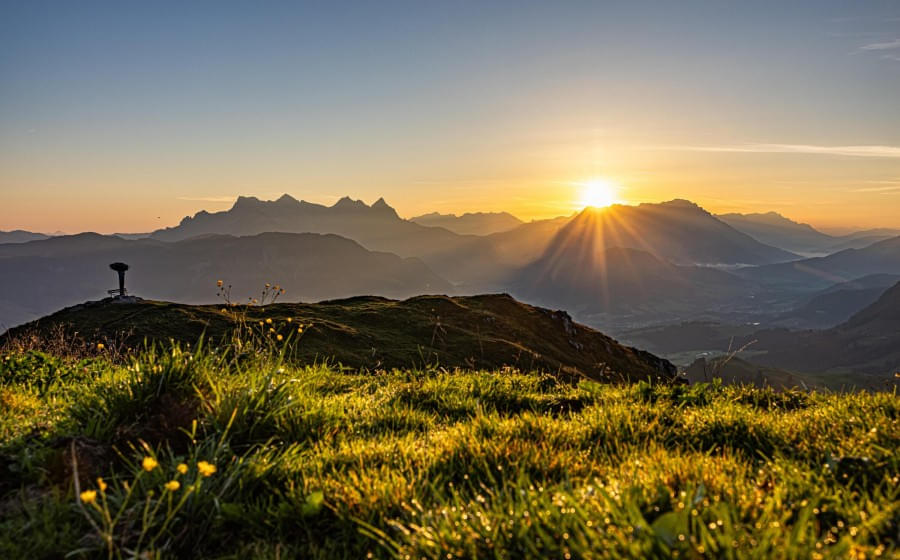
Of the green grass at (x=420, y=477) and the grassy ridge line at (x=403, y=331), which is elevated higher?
the green grass at (x=420, y=477)

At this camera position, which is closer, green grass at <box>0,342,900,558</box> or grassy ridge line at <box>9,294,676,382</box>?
green grass at <box>0,342,900,558</box>

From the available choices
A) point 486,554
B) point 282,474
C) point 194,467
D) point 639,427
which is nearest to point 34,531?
point 194,467

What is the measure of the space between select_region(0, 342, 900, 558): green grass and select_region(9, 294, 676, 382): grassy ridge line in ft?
51.0

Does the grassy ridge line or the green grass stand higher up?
the green grass

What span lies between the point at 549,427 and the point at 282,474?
9.00 ft

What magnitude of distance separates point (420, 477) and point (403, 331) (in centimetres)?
4198

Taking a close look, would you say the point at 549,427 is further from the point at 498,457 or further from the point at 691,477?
the point at 691,477

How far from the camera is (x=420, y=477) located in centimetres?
445

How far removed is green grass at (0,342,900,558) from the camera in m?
3.12

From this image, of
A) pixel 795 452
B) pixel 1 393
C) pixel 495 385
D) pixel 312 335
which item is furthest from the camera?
pixel 312 335

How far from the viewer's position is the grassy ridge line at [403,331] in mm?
33562

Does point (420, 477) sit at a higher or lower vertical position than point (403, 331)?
higher

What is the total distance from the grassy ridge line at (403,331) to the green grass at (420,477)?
612 inches

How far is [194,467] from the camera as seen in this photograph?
4.54 metres
